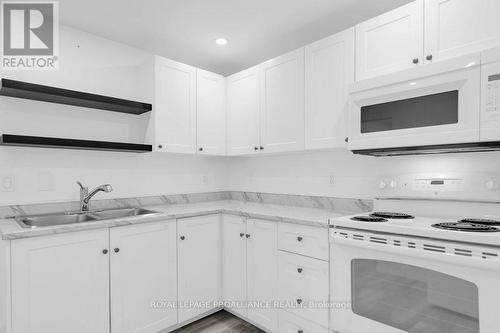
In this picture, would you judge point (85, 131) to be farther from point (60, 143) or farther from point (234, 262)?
point (234, 262)

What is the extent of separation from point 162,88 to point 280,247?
1.68m

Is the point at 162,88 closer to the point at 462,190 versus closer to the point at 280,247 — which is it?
the point at 280,247

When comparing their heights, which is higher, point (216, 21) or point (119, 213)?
point (216, 21)

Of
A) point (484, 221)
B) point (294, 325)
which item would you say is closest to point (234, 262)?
point (294, 325)

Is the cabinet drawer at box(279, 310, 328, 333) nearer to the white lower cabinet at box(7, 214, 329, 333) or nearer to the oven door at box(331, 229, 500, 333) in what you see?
the white lower cabinet at box(7, 214, 329, 333)

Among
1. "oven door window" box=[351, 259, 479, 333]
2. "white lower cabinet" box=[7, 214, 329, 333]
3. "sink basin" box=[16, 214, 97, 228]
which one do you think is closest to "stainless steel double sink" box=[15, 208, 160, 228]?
"sink basin" box=[16, 214, 97, 228]

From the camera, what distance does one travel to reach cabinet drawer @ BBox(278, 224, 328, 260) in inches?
73.0

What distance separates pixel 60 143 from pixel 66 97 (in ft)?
1.16

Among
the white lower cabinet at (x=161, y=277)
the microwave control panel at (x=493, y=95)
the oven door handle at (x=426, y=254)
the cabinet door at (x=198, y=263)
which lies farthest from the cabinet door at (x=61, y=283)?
the microwave control panel at (x=493, y=95)

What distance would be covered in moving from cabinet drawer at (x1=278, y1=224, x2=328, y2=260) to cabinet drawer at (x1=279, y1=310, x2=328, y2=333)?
18.3 inches

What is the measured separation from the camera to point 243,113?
2820mm

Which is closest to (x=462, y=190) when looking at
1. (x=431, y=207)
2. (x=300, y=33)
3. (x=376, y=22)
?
(x=431, y=207)

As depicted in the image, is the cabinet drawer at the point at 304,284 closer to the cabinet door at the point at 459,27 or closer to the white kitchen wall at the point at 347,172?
the white kitchen wall at the point at 347,172

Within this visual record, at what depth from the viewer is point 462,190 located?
5.67 feet
